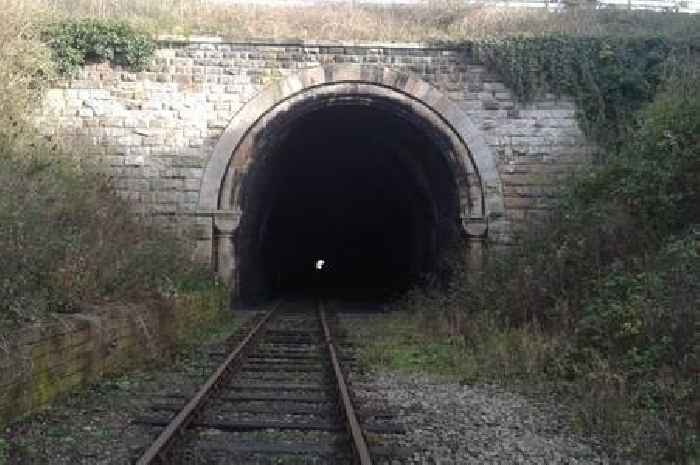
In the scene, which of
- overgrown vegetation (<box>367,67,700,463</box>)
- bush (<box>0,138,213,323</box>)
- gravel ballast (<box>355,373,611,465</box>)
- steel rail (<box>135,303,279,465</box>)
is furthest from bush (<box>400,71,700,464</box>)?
bush (<box>0,138,213,323</box>)

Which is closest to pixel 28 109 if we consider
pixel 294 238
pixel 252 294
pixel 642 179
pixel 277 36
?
pixel 277 36

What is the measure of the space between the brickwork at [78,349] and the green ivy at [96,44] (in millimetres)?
6160

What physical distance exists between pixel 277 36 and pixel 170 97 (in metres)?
2.42

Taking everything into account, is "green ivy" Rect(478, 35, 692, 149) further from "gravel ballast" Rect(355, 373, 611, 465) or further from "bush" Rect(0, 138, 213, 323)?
"gravel ballast" Rect(355, 373, 611, 465)

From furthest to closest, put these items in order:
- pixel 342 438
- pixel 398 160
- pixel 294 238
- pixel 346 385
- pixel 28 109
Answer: pixel 294 238
pixel 398 160
pixel 28 109
pixel 346 385
pixel 342 438

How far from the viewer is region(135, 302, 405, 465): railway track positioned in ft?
16.1

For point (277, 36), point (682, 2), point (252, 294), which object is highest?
point (682, 2)

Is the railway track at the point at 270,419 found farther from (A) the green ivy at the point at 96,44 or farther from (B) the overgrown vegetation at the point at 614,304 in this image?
(A) the green ivy at the point at 96,44

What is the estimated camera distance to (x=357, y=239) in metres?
33.6

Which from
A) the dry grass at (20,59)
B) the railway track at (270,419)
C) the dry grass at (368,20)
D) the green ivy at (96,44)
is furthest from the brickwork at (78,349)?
the dry grass at (368,20)

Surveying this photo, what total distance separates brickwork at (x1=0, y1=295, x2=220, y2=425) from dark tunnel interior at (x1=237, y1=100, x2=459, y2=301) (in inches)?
261

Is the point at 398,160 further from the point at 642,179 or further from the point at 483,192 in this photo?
the point at 642,179

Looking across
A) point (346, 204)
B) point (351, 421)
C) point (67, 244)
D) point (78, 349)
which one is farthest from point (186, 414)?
point (346, 204)

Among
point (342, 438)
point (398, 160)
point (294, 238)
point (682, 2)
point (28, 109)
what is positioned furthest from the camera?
point (294, 238)
